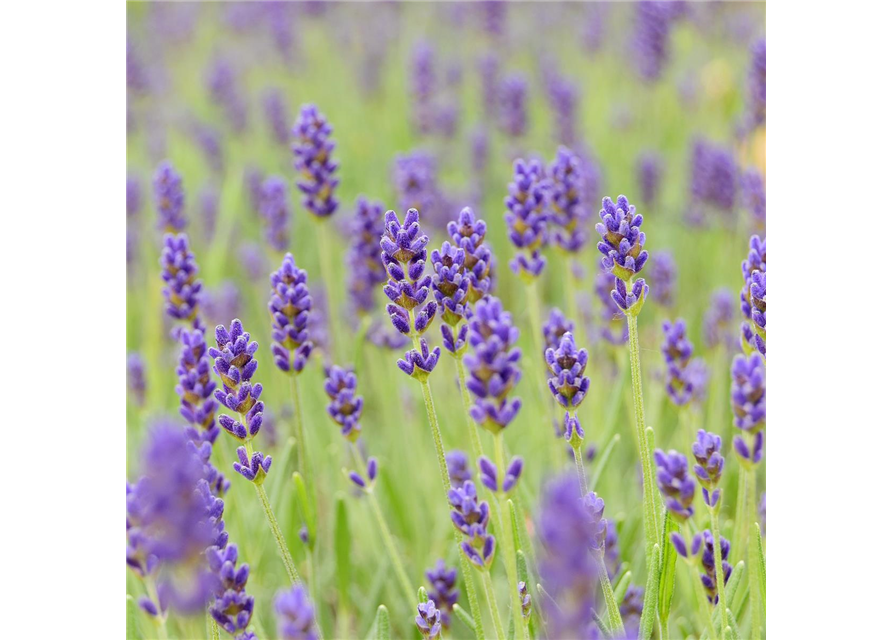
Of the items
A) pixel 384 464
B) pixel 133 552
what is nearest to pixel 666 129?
pixel 384 464

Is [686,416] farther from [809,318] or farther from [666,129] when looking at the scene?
[666,129]

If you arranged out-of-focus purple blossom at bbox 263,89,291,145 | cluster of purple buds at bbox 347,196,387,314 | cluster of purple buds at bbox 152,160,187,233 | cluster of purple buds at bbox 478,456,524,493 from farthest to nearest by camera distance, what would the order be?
out-of-focus purple blossom at bbox 263,89,291,145 → cluster of purple buds at bbox 152,160,187,233 → cluster of purple buds at bbox 347,196,387,314 → cluster of purple buds at bbox 478,456,524,493

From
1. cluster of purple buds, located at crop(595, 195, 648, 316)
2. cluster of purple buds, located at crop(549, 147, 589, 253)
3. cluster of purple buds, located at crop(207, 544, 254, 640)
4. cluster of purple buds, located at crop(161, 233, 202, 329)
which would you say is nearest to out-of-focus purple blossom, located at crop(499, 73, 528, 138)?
cluster of purple buds, located at crop(549, 147, 589, 253)

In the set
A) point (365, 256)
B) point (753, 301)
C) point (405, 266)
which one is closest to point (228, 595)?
point (405, 266)

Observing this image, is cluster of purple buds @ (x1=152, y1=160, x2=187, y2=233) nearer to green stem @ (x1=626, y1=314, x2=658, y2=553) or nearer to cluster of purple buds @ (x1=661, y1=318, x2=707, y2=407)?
cluster of purple buds @ (x1=661, y1=318, x2=707, y2=407)

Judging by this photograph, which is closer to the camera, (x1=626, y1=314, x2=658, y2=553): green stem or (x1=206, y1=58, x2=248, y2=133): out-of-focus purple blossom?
(x1=626, y1=314, x2=658, y2=553): green stem

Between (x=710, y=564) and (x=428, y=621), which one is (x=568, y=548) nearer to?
(x=428, y=621)

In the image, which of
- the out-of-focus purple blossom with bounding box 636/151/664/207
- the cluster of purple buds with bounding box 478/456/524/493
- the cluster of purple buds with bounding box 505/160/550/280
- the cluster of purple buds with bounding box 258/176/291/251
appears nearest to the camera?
the cluster of purple buds with bounding box 478/456/524/493
